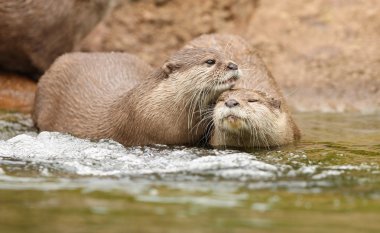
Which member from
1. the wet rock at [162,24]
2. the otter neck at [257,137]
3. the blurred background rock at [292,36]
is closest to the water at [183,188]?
the otter neck at [257,137]

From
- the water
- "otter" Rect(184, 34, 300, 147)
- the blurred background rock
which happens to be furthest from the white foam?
the blurred background rock

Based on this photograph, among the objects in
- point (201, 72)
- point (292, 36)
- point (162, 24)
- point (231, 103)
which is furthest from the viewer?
point (162, 24)

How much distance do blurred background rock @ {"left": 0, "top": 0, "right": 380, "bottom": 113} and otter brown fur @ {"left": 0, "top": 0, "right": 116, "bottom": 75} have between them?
296mm

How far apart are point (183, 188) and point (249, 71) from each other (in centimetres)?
251

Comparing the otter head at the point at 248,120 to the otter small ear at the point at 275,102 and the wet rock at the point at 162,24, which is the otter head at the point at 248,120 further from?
the wet rock at the point at 162,24

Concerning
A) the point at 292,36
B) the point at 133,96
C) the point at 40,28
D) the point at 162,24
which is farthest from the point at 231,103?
the point at 162,24

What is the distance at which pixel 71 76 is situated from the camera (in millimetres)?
7066

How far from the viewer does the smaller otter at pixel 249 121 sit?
19.2 ft

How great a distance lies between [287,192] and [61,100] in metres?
3.06

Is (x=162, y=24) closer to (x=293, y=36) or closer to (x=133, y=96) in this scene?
(x=293, y=36)

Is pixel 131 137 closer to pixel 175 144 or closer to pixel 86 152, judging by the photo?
pixel 175 144

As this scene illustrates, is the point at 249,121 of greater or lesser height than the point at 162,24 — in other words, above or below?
below

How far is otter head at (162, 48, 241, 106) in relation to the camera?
584 cm

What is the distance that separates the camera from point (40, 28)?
7773 mm
